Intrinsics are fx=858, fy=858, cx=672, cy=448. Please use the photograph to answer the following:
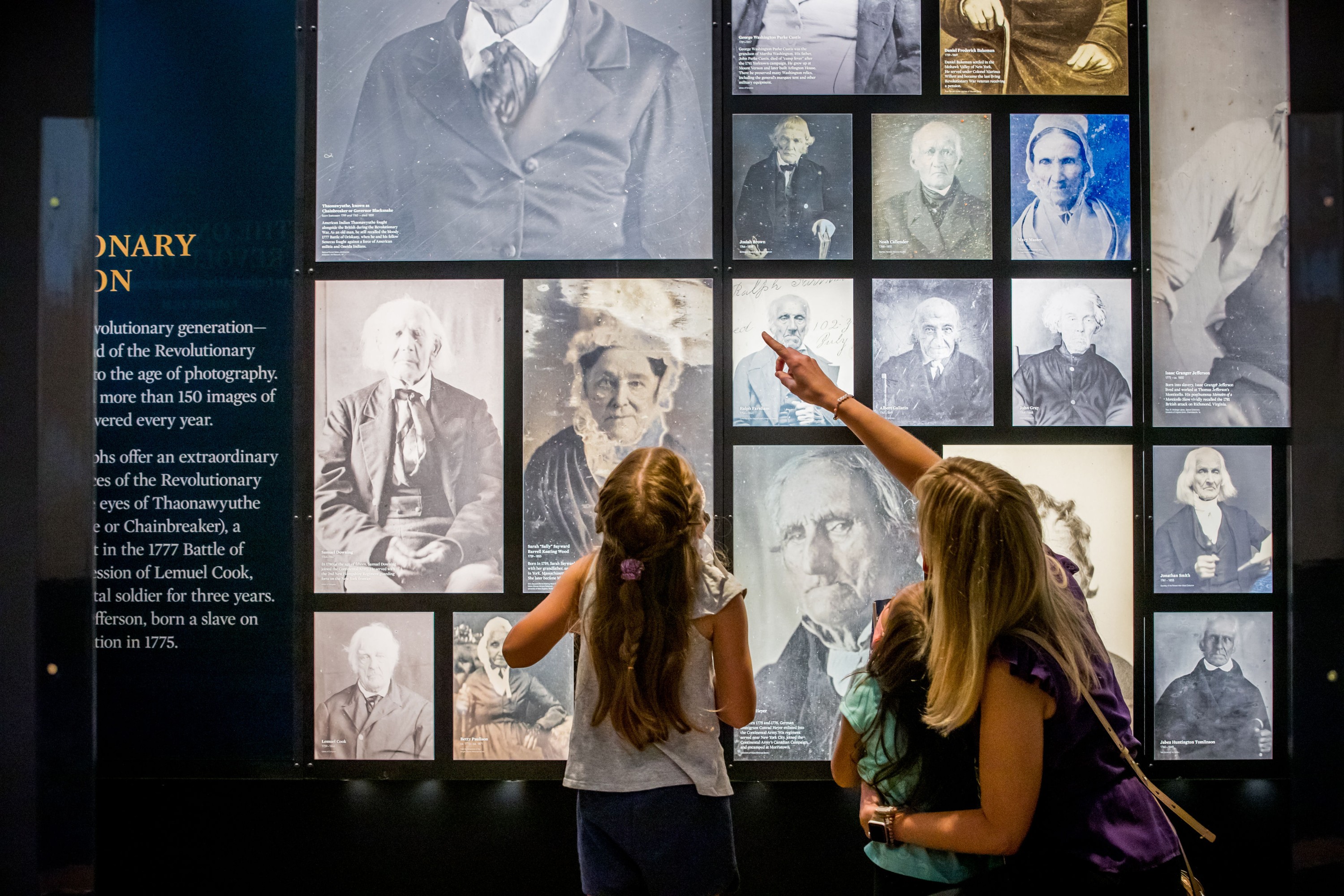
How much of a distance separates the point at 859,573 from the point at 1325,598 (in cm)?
150

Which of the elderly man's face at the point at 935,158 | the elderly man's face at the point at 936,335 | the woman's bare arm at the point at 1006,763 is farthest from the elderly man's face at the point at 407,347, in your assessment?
the woman's bare arm at the point at 1006,763

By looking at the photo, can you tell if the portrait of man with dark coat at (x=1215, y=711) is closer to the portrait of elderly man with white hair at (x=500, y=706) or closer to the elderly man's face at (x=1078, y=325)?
the elderly man's face at (x=1078, y=325)

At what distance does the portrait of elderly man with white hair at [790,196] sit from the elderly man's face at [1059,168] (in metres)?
0.74

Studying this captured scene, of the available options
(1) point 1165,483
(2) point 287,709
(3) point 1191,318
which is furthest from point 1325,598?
(2) point 287,709

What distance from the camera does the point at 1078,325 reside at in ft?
10.7

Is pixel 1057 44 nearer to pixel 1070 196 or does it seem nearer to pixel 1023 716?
pixel 1070 196

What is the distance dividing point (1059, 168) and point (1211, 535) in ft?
4.93

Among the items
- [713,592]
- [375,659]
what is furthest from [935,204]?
[375,659]

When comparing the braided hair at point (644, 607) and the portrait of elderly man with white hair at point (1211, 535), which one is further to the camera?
the portrait of elderly man with white hair at point (1211, 535)

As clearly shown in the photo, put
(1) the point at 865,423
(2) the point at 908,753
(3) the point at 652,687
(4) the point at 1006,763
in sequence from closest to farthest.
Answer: (4) the point at 1006,763, (2) the point at 908,753, (3) the point at 652,687, (1) the point at 865,423

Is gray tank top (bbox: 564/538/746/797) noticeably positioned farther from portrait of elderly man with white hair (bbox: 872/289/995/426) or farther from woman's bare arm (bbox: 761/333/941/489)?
portrait of elderly man with white hair (bbox: 872/289/995/426)

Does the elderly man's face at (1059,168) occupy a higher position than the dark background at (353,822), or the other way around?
the elderly man's face at (1059,168)

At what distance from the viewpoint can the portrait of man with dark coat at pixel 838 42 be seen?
3250 millimetres

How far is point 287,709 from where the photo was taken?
3.25 metres
